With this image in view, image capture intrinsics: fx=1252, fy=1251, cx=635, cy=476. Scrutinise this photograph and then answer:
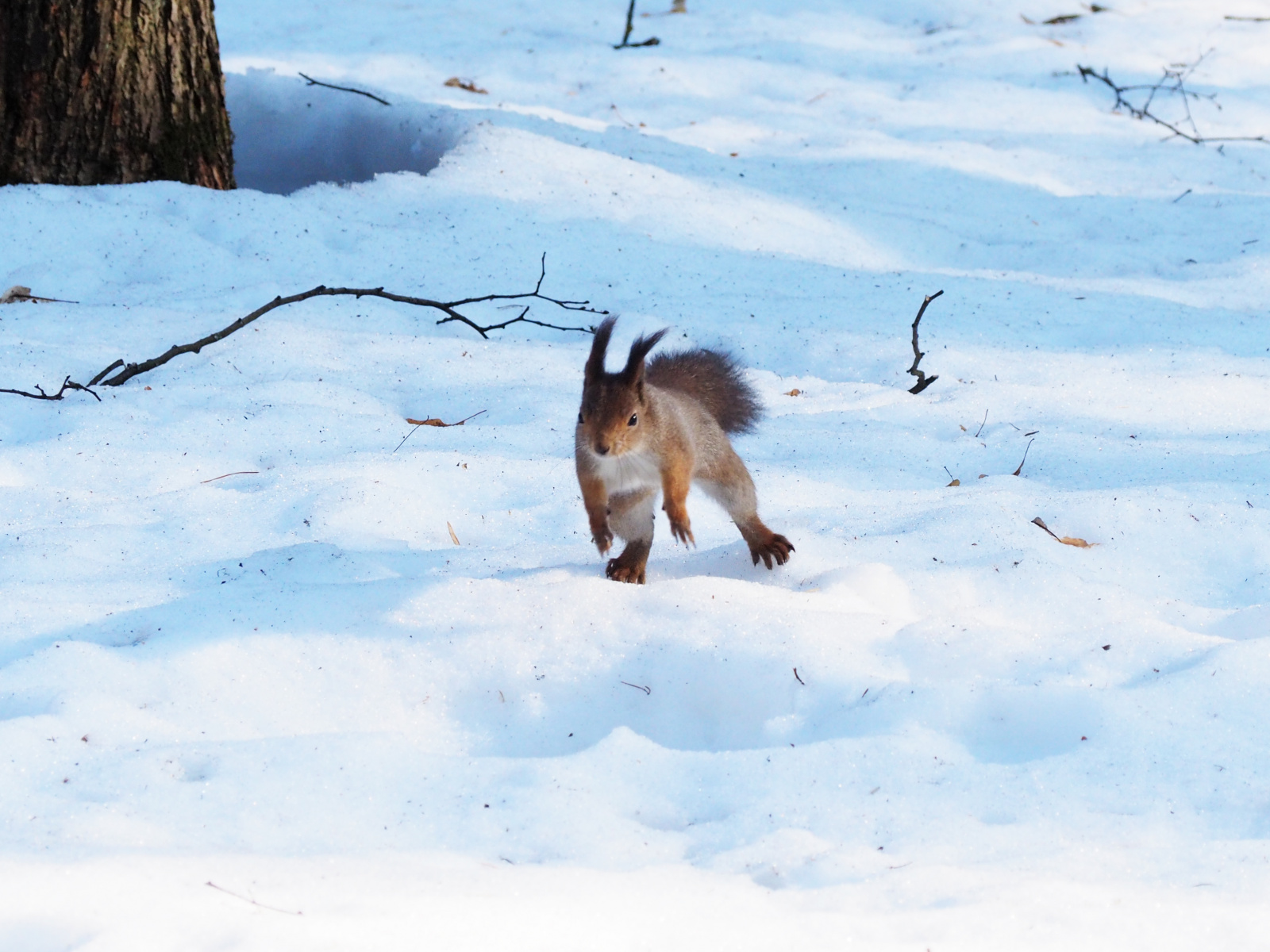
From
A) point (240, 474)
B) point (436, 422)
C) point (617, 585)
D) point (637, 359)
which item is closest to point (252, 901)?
point (617, 585)

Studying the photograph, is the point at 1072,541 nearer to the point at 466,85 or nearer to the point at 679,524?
the point at 679,524

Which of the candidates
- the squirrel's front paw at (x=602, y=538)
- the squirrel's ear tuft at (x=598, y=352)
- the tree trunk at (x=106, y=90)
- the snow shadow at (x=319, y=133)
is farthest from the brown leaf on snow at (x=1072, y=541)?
the snow shadow at (x=319, y=133)

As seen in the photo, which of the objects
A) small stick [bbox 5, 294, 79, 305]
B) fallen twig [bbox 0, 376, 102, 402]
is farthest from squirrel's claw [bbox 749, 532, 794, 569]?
small stick [bbox 5, 294, 79, 305]

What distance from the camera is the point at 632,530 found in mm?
3285

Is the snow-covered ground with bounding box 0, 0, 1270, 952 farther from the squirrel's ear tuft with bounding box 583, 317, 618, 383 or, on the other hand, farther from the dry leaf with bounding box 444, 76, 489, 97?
the dry leaf with bounding box 444, 76, 489, 97

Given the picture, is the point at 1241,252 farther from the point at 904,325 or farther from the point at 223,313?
the point at 223,313

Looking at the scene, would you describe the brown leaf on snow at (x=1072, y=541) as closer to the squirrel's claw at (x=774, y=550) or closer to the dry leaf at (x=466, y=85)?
the squirrel's claw at (x=774, y=550)

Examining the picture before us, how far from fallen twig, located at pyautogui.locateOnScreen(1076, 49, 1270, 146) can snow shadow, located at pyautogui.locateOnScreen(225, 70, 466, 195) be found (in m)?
4.91

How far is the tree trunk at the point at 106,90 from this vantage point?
5641 mm

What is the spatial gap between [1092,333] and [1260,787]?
371cm

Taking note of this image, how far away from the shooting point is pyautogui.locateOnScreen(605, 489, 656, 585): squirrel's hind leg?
127 inches

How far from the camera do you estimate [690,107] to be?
9219 millimetres

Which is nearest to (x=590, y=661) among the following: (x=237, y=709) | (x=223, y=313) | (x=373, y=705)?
(x=373, y=705)

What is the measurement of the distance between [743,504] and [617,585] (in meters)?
0.46
